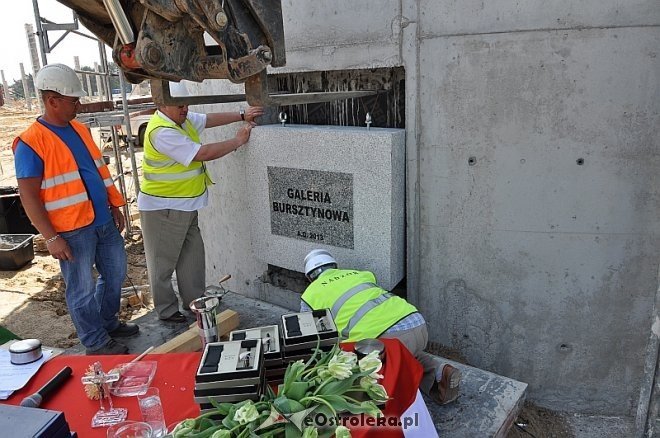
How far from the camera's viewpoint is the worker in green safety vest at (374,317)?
2.72 metres

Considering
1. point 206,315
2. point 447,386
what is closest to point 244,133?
point 206,315

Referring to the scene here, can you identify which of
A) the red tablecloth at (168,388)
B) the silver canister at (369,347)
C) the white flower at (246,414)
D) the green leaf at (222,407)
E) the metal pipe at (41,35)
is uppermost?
the metal pipe at (41,35)

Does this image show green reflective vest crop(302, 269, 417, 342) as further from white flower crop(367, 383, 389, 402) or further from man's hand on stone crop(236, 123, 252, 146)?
man's hand on stone crop(236, 123, 252, 146)

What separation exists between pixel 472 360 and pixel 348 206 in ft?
4.61

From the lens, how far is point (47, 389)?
1.92 m

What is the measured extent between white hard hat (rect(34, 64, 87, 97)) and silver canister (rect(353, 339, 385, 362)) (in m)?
2.40

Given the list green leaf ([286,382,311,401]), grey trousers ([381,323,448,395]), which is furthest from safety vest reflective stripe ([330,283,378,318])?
green leaf ([286,382,311,401])

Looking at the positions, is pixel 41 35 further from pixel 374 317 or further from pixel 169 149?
pixel 374 317

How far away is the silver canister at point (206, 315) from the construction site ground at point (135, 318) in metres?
1.40

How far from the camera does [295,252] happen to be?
399 cm

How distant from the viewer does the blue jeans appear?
328cm

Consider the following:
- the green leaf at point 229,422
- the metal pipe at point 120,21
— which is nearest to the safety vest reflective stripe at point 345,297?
the green leaf at point 229,422

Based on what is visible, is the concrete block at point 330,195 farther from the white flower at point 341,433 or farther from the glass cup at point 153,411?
the white flower at point 341,433

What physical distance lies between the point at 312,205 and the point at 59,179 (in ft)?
5.54
